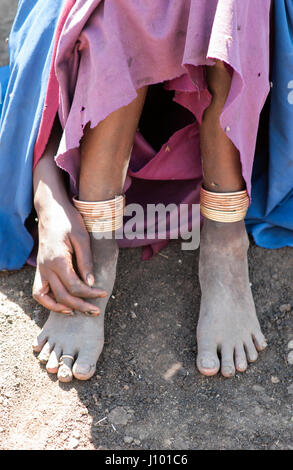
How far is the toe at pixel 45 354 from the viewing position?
5.06 feet

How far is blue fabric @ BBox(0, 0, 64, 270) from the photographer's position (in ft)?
5.70

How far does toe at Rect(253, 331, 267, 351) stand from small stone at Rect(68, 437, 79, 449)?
0.55 m

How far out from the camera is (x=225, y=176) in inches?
61.1

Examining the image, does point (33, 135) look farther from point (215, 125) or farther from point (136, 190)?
point (215, 125)

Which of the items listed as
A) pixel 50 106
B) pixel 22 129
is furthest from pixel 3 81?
pixel 50 106

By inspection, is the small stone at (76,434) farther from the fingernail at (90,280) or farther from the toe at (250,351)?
the toe at (250,351)

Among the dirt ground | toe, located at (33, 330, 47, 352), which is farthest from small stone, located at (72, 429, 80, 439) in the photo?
toe, located at (33, 330, 47, 352)

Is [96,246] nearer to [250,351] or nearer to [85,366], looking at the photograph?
[85,366]

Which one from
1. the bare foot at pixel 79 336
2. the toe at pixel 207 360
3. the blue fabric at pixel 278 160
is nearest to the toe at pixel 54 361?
the bare foot at pixel 79 336

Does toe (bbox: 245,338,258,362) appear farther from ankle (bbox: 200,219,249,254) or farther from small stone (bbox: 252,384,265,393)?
ankle (bbox: 200,219,249,254)

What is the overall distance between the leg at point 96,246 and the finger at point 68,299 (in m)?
0.03

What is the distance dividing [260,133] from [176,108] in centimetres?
29

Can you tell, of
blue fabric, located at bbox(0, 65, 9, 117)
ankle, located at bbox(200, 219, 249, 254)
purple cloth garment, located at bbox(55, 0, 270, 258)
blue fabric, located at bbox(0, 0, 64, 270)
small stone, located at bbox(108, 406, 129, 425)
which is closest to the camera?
purple cloth garment, located at bbox(55, 0, 270, 258)

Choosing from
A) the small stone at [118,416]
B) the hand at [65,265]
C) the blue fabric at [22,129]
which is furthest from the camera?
the blue fabric at [22,129]
